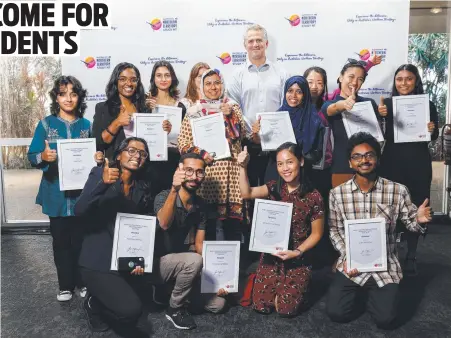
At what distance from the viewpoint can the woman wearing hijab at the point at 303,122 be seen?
10.7 feet

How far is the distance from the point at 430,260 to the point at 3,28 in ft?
15.8

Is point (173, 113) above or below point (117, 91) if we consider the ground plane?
below

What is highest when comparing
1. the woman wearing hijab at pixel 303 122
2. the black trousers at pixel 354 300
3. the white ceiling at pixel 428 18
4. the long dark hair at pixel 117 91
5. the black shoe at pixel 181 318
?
the white ceiling at pixel 428 18

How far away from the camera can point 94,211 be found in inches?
104

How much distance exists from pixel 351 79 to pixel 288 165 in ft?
3.56

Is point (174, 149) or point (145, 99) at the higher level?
point (145, 99)

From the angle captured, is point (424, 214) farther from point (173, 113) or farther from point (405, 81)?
point (173, 113)

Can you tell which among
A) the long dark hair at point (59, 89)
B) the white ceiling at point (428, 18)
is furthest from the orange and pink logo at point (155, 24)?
the white ceiling at point (428, 18)

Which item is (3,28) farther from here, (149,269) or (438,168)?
(438,168)

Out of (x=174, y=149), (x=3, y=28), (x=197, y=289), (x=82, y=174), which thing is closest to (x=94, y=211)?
(x=82, y=174)

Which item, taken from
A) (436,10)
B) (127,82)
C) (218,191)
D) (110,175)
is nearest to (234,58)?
(127,82)

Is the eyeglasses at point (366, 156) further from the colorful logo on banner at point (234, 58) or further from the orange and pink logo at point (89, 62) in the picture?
the orange and pink logo at point (89, 62)

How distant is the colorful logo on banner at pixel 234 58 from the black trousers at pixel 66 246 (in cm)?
206

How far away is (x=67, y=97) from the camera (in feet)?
9.80
